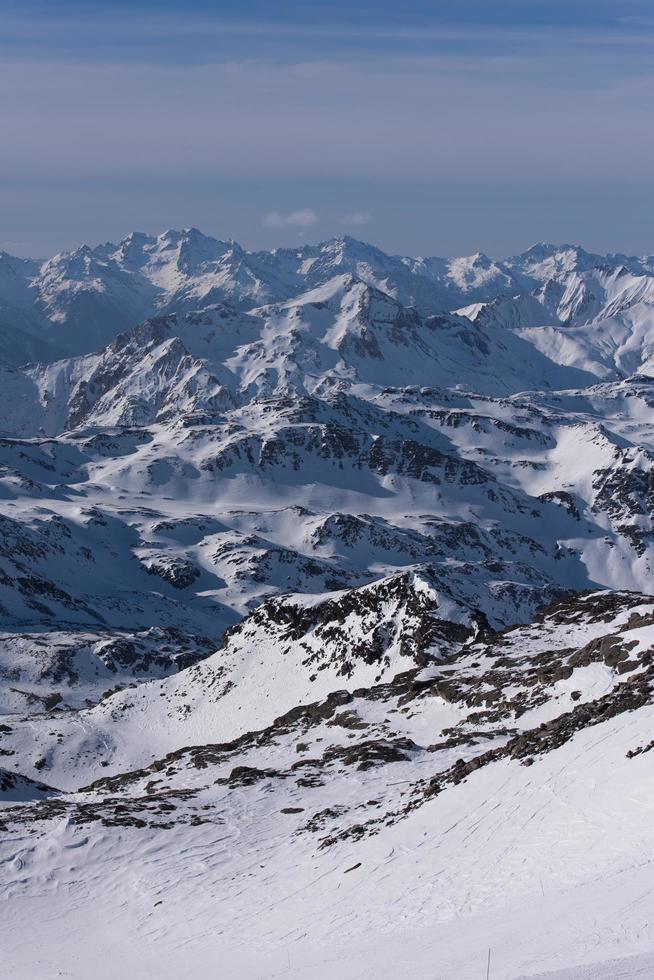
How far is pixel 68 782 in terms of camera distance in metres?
83.8

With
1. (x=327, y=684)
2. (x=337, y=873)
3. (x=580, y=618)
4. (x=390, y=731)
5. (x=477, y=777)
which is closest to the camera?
(x=337, y=873)

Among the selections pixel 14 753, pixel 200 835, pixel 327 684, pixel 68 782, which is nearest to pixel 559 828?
pixel 200 835

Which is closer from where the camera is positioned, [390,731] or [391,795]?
[391,795]

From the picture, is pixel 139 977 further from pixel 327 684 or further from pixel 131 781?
pixel 327 684

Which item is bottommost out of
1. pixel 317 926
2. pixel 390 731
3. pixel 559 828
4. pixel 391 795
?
pixel 390 731

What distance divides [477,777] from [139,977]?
13.2 meters

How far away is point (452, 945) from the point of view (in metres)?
23.0

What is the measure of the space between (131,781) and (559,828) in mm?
37034

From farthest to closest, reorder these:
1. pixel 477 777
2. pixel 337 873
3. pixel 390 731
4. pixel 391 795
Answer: pixel 390 731
pixel 391 795
pixel 477 777
pixel 337 873

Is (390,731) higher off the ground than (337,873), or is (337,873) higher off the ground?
(337,873)

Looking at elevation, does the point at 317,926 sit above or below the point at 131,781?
above

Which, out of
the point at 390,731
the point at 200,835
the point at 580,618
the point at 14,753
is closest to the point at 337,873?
the point at 200,835

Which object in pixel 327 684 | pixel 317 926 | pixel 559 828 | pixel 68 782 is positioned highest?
pixel 559 828

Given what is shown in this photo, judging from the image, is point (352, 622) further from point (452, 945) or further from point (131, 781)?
point (452, 945)
